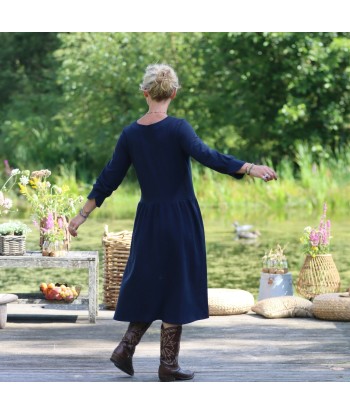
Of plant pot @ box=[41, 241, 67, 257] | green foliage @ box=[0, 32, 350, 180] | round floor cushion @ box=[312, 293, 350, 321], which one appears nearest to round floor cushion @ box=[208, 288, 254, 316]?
round floor cushion @ box=[312, 293, 350, 321]

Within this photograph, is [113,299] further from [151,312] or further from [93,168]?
[93,168]

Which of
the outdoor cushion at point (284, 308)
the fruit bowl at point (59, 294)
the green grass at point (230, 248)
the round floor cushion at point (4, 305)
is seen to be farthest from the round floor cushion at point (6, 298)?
the green grass at point (230, 248)

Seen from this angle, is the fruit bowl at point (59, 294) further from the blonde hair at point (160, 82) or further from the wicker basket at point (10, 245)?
the blonde hair at point (160, 82)

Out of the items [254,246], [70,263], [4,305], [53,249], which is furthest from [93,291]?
[254,246]

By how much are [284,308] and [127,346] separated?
2.26m

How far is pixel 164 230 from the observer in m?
5.36

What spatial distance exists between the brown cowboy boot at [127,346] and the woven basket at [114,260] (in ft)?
7.46

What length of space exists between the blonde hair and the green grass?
180 inches

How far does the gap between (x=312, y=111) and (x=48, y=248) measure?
12.1 m

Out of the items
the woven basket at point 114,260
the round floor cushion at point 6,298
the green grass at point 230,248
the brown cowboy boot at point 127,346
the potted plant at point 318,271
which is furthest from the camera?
the green grass at point 230,248

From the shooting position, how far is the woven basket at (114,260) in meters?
Answer: 7.78

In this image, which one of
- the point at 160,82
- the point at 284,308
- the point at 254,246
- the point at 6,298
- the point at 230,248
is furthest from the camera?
the point at 254,246

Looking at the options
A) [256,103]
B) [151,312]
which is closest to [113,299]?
[151,312]

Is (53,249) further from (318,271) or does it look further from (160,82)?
(160,82)
